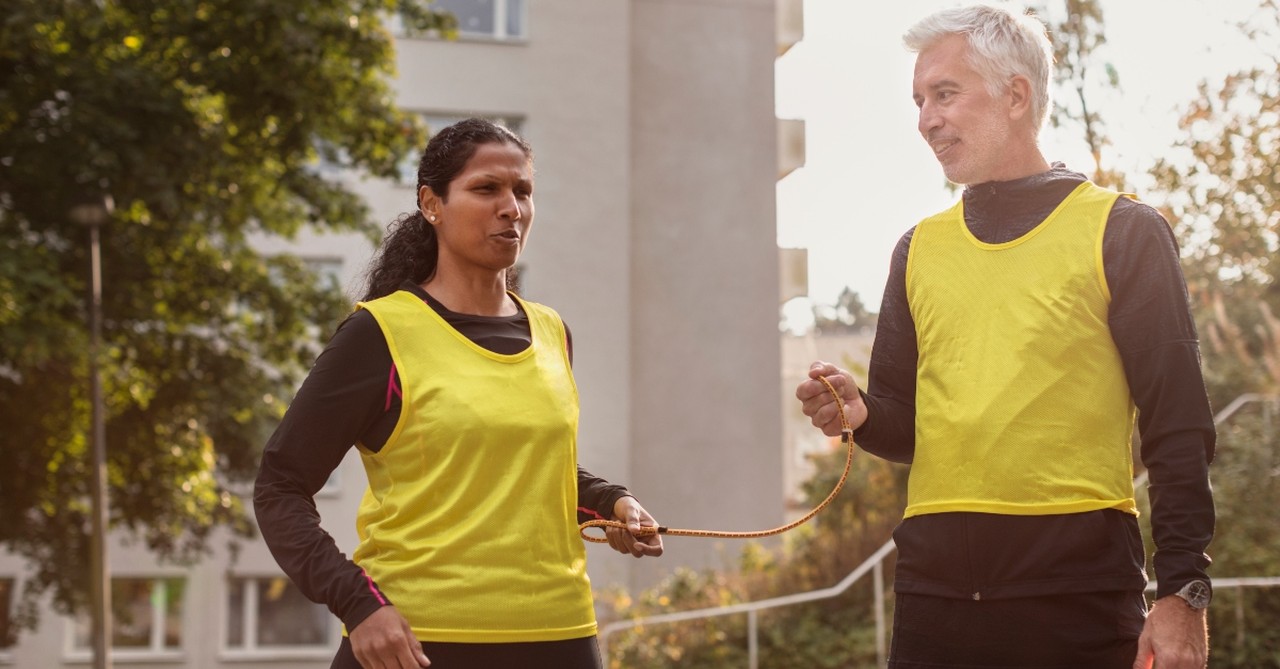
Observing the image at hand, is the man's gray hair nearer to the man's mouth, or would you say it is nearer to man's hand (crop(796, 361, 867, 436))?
the man's mouth

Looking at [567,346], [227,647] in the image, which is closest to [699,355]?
[227,647]

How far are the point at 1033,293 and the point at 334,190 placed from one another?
1575cm

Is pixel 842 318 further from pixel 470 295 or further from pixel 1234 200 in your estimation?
pixel 470 295

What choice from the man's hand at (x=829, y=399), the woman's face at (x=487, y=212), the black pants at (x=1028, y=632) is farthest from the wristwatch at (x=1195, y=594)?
the woman's face at (x=487, y=212)

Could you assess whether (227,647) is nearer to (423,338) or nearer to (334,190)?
(334,190)

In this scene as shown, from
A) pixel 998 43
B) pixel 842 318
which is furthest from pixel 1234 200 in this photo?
pixel 842 318

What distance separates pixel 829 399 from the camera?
11.3 feet

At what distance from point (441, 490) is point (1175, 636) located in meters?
1.46

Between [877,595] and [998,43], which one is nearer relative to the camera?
[998,43]

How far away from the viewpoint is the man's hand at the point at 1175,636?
9.30 ft

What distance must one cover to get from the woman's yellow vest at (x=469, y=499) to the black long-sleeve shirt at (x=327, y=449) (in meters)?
0.05

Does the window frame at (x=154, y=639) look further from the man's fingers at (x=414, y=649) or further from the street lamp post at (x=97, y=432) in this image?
the man's fingers at (x=414, y=649)

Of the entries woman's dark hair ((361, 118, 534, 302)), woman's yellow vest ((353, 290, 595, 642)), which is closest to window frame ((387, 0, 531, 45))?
woman's dark hair ((361, 118, 534, 302))

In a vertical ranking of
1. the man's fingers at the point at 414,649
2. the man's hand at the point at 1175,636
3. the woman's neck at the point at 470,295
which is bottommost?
the man's fingers at the point at 414,649
